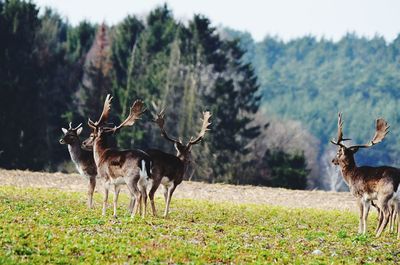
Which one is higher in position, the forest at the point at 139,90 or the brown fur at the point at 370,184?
the forest at the point at 139,90

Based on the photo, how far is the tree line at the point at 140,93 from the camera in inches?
2459

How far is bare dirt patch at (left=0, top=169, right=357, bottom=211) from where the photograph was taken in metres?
34.4

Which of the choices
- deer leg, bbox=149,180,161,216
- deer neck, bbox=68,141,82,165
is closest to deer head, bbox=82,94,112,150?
deer neck, bbox=68,141,82,165

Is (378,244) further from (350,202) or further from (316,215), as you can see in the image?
(350,202)

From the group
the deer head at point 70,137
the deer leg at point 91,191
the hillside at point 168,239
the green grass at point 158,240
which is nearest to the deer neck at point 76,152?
the deer head at point 70,137

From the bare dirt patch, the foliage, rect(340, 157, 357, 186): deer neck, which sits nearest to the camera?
rect(340, 157, 357, 186): deer neck

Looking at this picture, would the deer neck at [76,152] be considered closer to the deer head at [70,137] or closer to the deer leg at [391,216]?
the deer head at [70,137]

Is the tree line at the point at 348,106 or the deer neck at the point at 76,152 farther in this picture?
the tree line at the point at 348,106

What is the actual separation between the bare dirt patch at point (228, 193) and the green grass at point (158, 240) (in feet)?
29.7

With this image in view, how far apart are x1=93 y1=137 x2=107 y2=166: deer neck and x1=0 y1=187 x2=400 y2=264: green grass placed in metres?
1.51

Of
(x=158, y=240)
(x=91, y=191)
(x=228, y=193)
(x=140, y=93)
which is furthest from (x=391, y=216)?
(x=140, y=93)

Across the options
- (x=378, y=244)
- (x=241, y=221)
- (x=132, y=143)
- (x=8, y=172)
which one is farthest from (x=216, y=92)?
(x=378, y=244)

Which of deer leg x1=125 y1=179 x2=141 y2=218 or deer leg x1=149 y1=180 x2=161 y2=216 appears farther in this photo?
deer leg x1=149 y1=180 x2=161 y2=216

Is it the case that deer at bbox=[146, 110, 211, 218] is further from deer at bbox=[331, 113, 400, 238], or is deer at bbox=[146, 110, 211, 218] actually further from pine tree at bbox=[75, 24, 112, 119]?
pine tree at bbox=[75, 24, 112, 119]
